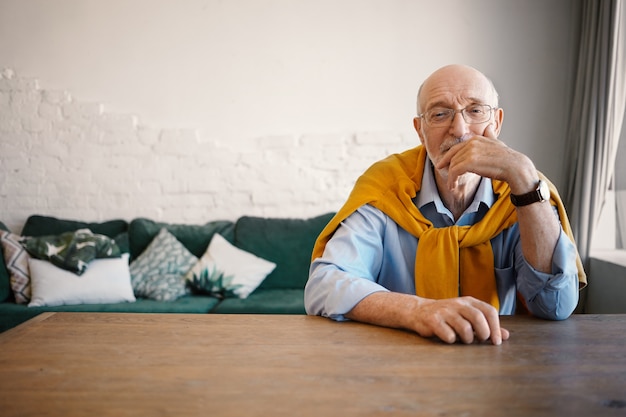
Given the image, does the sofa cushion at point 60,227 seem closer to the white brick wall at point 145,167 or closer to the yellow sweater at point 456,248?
the white brick wall at point 145,167

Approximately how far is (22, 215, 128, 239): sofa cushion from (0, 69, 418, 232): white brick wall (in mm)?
161

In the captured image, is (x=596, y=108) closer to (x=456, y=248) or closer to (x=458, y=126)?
(x=458, y=126)

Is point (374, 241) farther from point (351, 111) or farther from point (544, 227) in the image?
point (351, 111)

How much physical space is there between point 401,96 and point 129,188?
2123 millimetres

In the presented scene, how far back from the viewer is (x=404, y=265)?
157 cm

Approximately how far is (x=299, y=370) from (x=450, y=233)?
0.81 metres

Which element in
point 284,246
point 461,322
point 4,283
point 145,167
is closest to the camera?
point 461,322

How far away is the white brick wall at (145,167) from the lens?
148 inches

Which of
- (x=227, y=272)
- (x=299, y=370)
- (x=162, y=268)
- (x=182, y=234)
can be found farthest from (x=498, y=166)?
(x=182, y=234)

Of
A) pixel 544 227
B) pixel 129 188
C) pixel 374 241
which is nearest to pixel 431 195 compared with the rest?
pixel 374 241

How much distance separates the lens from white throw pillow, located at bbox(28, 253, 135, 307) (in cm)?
295

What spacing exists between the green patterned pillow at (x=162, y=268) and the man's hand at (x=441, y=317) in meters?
2.21

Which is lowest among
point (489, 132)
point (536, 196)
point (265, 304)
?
point (265, 304)

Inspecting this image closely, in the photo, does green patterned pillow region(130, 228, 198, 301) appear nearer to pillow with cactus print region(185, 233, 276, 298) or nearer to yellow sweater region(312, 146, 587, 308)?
pillow with cactus print region(185, 233, 276, 298)
